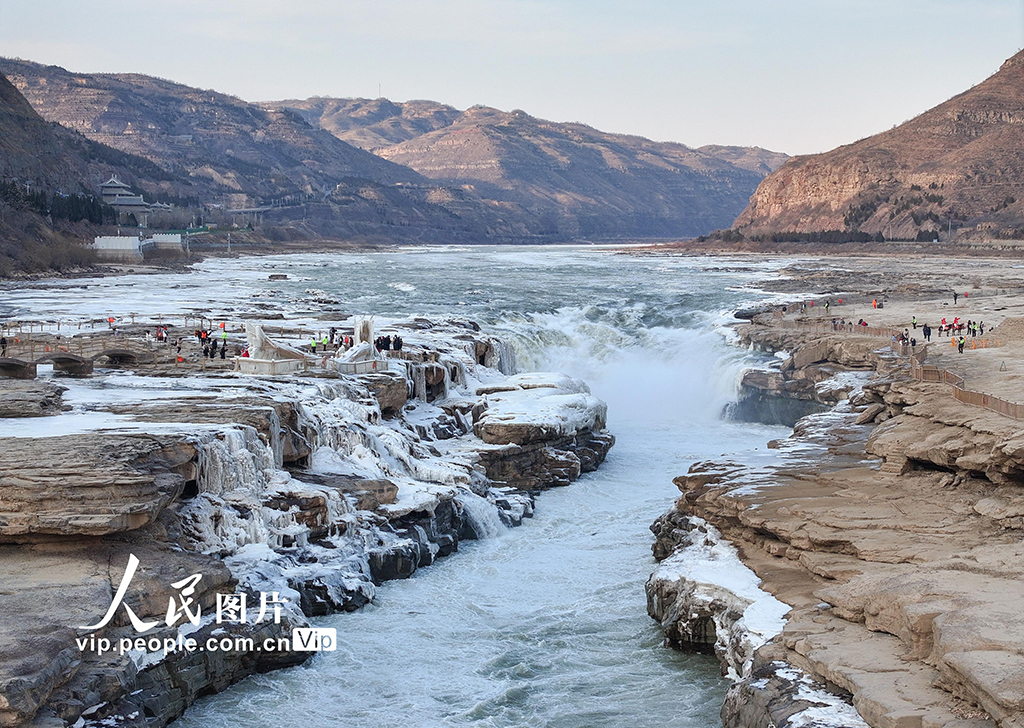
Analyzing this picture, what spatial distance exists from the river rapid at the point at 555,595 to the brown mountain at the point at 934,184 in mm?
105367

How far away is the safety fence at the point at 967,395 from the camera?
2481cm

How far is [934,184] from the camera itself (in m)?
174

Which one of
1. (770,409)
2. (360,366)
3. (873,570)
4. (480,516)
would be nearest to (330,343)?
(360,366)

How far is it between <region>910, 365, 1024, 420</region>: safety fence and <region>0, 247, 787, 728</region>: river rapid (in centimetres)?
498

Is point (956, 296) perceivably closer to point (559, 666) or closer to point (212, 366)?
point (212, 366)

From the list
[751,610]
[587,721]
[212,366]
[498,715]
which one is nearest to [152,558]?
[498,715]

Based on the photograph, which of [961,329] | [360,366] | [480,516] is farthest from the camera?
[961,329]

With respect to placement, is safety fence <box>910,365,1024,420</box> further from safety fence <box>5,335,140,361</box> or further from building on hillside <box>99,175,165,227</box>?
building on hillside <box>99,175,165,227</box>

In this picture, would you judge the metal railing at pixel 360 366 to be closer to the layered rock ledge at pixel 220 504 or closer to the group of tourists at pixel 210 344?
the layered rock ledge at pixel 220 504

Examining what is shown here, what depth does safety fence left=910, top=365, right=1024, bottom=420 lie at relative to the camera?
81.4ft

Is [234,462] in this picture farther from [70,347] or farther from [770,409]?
[770,409]

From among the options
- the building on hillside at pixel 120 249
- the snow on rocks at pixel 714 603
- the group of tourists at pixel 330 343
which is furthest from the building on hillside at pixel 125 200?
the snow on rocks at pixel 714 603

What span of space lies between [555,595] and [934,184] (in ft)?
539

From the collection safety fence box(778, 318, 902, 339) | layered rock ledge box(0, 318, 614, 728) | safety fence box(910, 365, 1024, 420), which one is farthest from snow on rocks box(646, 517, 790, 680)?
safety fence box(778, 318, 902, 339)
